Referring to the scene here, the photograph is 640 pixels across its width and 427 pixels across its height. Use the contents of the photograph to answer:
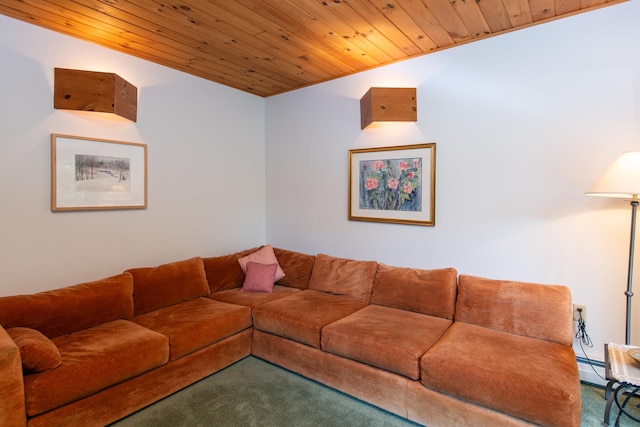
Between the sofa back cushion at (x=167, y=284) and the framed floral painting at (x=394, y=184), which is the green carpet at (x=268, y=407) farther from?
the framed floral painting at (x=394, y=184)

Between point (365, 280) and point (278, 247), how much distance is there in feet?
4.73

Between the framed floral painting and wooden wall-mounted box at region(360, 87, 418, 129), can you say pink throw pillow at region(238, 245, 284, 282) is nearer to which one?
the framed floral painting

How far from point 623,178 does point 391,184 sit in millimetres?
1629

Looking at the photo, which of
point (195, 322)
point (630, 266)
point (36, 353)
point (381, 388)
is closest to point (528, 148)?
point (630, 266)

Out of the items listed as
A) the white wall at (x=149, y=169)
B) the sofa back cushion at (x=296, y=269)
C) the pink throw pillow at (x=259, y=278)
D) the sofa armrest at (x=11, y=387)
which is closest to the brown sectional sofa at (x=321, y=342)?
the sofa armrest at (x=11, y=387)

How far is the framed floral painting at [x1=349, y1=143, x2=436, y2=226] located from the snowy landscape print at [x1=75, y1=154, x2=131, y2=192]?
6.73ft

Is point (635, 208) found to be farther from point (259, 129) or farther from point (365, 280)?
point (259, 129)

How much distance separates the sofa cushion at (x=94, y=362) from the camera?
5.65 feet

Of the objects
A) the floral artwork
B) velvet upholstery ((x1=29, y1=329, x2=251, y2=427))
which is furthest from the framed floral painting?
velvet upholstery ((x1=29, y1=329, x2=251, y2=427))

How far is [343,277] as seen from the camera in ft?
10.3

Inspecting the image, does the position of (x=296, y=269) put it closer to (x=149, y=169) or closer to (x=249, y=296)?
(x=249, y=296)

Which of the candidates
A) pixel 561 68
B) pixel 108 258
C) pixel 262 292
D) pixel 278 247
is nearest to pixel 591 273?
pixel 561 68

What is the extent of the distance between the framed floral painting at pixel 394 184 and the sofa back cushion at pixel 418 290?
1.63ft

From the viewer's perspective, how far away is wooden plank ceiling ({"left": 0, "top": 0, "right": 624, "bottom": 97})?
220cm
